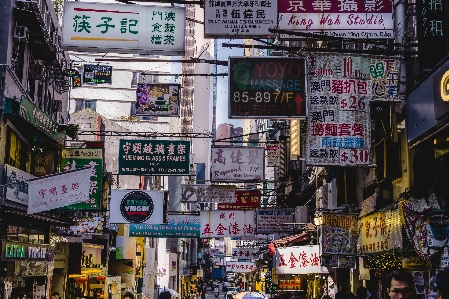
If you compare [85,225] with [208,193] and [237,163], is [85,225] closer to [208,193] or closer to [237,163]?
[208,193]

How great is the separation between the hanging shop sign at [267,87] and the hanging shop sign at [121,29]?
1.48 m

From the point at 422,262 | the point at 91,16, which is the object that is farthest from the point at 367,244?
the point at 91,16

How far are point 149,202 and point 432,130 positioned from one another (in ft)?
54.1

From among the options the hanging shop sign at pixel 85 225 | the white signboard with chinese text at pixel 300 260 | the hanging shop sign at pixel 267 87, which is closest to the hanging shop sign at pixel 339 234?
the white signboard with chinese text at pixel 300 260

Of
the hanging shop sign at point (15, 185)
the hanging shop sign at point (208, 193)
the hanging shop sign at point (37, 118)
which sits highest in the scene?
the hanging shop sign at point (37, 118)

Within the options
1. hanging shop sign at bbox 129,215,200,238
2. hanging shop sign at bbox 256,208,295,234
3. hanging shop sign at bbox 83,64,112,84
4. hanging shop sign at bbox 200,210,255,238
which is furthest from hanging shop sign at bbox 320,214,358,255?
hanging shop sign at bbox 83,64,112,84

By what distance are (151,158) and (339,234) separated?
805 centimetres

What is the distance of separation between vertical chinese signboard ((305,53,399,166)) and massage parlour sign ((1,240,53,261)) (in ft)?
31.1

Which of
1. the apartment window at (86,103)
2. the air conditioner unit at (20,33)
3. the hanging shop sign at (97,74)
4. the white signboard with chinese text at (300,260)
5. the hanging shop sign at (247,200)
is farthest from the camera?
the apartment window at (86,103)

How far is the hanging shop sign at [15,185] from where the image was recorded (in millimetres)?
16969

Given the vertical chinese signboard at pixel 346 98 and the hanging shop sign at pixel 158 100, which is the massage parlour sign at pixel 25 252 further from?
the vertical chinese signboard at pixel 346 98

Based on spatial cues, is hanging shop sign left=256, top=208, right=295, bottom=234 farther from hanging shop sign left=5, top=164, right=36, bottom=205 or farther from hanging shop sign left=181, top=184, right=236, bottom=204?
hanging shop sign left=5, top=164, right=36, bottom=205

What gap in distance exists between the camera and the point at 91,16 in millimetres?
12758

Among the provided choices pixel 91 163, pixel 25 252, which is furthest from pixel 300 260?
pixel 25 252
